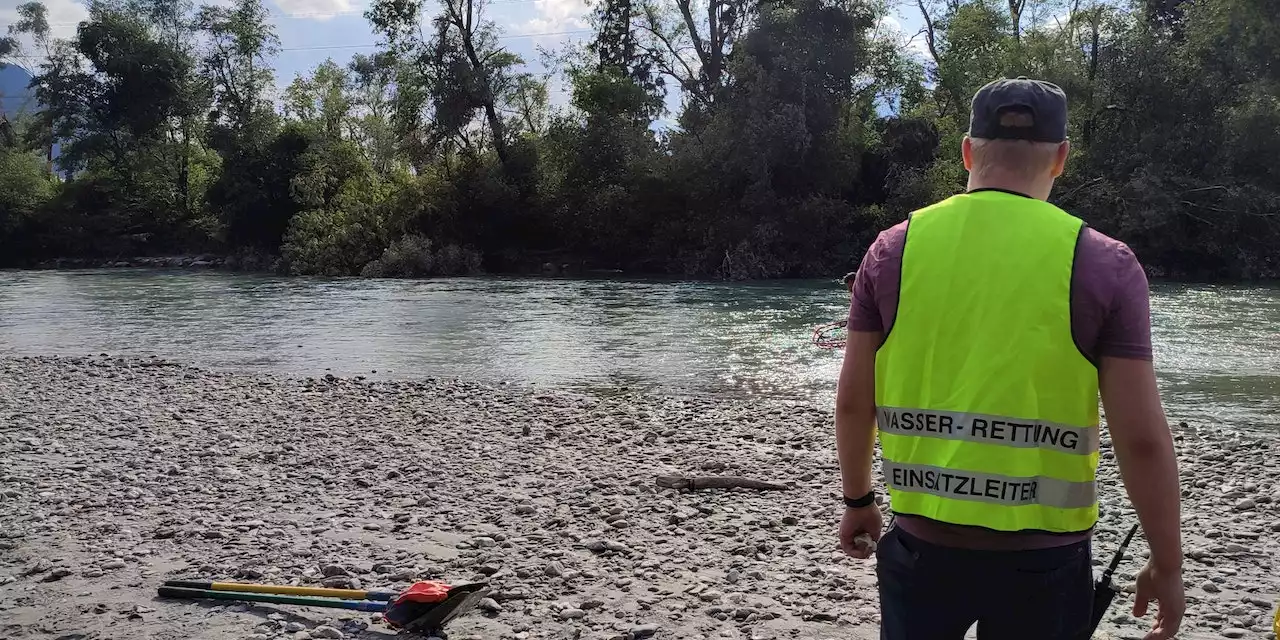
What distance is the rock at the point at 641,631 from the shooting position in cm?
439

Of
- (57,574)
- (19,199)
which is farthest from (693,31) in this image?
(57,574)

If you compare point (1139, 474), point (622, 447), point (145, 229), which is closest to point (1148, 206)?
point (622, 447)

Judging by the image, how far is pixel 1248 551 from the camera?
5.38 meters

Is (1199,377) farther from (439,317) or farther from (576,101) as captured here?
(576,101)

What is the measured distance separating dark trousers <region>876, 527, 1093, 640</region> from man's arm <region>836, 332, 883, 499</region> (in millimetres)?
259

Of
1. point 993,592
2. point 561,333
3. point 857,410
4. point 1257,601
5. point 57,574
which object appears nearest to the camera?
point 993,592

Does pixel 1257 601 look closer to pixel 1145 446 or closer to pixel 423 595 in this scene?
pixel 1145 446

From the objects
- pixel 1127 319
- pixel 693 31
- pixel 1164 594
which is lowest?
pixel 1164 594

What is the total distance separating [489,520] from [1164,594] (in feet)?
15.3

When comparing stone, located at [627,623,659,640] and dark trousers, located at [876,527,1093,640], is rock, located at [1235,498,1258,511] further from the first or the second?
dark trousers, located at [876,527,1093,640]

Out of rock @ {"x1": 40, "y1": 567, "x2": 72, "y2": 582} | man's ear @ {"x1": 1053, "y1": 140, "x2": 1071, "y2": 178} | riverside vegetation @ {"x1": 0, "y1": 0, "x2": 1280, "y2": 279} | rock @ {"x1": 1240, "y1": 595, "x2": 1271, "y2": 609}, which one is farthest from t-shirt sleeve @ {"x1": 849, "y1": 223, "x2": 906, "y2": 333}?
riverside vegetation @ {"x1": 0, "y1": 0, "x2": 1280, "y2": 279}

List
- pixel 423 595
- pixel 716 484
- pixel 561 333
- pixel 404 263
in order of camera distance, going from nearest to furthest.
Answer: pixel 423 595
pixel 716 484
pixel 561 333
pixel 404 263

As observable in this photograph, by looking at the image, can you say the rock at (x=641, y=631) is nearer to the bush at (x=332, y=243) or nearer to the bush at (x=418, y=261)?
the bush at (x=418, y=261)

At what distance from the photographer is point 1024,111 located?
2033 millimetres
